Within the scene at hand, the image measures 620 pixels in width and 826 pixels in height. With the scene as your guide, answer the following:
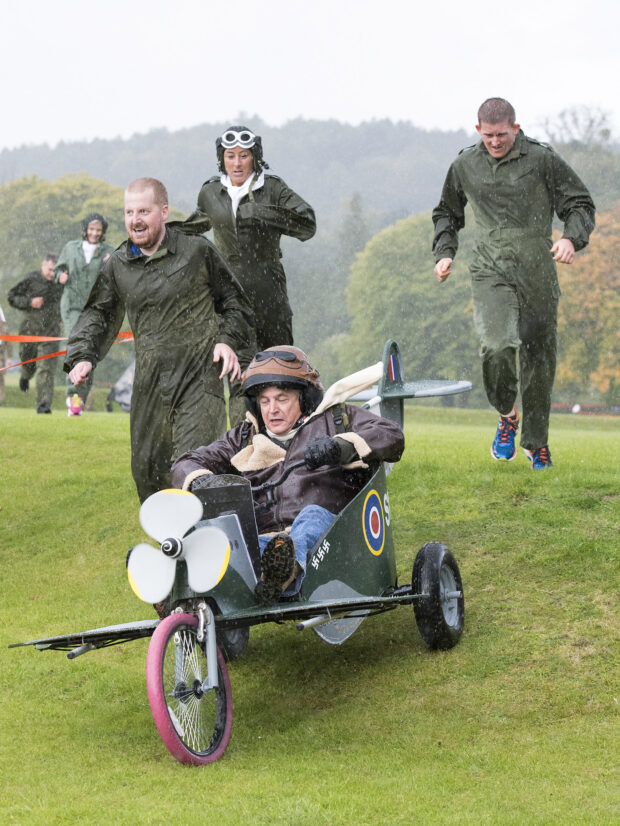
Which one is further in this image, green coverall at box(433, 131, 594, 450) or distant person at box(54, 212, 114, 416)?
distant person at box(54, 212, 114, 416)

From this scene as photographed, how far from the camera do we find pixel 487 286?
9.38m

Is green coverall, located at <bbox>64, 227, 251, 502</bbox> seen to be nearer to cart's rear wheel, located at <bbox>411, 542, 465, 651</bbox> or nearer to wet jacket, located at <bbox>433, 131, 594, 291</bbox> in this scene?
cart's rear wheel, located at <bbox>411, 542, 465, 651</bbox>

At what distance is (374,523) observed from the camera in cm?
657

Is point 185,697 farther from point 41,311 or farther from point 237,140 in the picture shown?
point 41,311

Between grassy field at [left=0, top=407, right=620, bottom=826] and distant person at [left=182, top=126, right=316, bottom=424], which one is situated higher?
distant person at [left=182, top=126, right=316, bottom=424]

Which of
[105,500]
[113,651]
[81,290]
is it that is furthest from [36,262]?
[113,651]

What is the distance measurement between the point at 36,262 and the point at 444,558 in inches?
2366

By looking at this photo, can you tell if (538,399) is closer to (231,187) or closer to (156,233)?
(231,187)

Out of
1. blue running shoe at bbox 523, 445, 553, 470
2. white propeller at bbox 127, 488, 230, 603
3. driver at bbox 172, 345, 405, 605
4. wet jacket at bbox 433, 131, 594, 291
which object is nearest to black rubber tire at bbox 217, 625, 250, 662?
driver at bbox 172, 345, 405, 605

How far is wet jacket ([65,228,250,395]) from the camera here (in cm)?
760

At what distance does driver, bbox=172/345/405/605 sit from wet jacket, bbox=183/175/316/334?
270cm

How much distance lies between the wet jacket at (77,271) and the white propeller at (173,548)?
481 inches

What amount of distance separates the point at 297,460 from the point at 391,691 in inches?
52.4

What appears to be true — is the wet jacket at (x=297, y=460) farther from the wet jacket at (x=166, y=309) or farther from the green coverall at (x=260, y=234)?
the green coverall at (x=260, y=234)
